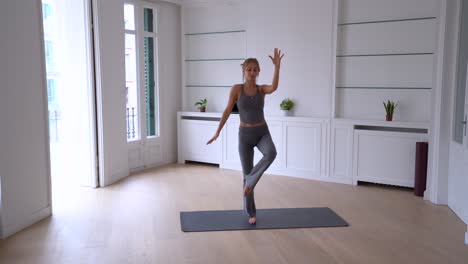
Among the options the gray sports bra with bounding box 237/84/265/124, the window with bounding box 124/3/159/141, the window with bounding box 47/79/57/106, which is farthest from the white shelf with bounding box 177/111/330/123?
the gray sports bra with bounding box 237/84/265/124

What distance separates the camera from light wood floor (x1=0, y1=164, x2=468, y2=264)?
10.8ft

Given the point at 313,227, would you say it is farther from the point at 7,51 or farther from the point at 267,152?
the point at 7,51

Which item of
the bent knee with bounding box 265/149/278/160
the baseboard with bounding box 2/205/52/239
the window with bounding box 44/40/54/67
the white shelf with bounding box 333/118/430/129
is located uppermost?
the window with bounding box 44/40/54/67

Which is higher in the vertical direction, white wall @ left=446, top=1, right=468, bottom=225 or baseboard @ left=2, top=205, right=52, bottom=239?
white wall @ left=446, top=1, right=468, bottom=225

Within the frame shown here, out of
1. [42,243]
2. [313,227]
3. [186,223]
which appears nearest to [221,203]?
[186,223]

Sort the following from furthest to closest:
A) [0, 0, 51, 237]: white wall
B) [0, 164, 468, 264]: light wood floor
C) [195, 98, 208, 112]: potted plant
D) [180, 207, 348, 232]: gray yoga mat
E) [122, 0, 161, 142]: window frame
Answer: [195, 98, 208, 112]: potted plant
[122, 0, 161, 142]: window frame
[180, 207, 348, 232]: gray yoga mat
[0, 0, 51, 237]: white wall
[0, 164, 468, 264]: light wood floor

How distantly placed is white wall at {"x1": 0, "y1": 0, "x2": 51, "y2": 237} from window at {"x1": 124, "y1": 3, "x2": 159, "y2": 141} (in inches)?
84.2

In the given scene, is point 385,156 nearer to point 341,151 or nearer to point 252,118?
point 341,151

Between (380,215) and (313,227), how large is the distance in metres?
0.82

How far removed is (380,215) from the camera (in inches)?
171

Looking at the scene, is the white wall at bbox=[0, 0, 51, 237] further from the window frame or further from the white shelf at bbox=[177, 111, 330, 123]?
the white shelf at bbox=[177, 111, 330, 123]

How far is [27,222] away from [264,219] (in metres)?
2.10

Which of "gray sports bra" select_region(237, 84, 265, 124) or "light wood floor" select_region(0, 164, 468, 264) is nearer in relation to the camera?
"light wood floor" select_region(0, 164, 468, 264)

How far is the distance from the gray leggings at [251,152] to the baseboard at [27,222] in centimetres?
188
